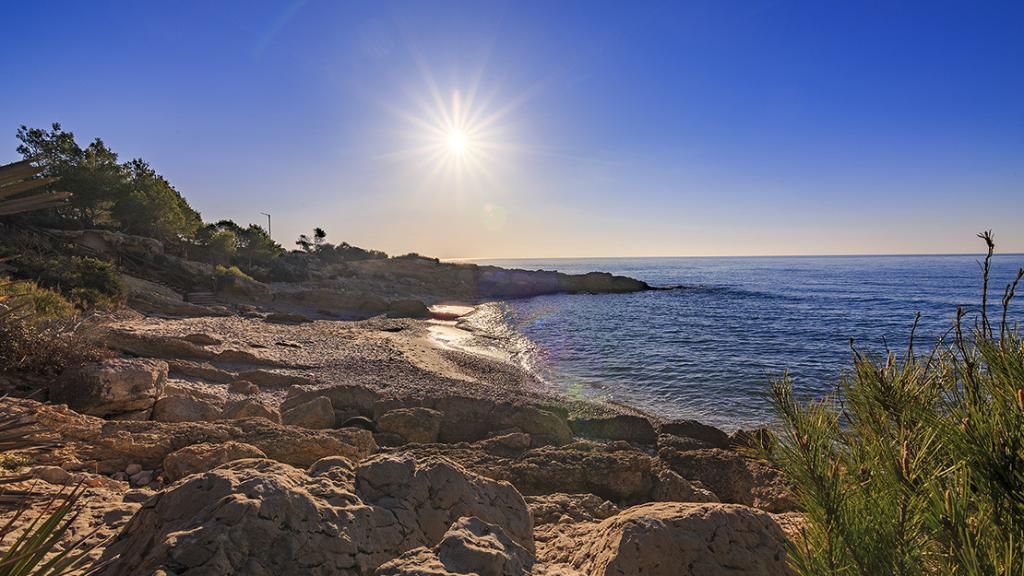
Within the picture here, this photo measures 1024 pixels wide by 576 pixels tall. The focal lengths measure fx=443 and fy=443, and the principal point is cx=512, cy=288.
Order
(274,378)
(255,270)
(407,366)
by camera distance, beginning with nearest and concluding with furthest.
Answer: (274,378), (407,366), (255,270)

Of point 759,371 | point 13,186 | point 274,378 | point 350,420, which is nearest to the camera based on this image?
point 13,186

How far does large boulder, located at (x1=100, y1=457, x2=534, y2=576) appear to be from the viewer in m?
2.39

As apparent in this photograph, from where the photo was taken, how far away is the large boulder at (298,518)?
7.83 ft

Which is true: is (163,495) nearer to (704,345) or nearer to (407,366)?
(407,366)

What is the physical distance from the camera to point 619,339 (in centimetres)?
2548

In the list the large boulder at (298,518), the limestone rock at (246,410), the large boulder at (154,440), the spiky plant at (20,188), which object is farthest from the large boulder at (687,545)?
the limestone rock at (246,410)

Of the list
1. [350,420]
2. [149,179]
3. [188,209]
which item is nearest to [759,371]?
[350,420]

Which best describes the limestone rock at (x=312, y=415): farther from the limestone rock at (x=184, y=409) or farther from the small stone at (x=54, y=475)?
the small stone at (x=54, y=475)

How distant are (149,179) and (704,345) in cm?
4560

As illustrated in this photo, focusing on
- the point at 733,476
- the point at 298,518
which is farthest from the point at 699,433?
the point at 298,518

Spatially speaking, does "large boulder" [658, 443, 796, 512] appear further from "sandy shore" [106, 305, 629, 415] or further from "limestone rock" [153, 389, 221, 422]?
"limestone rock" [153, 389, 221, 422]

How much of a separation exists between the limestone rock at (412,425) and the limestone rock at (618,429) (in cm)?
304

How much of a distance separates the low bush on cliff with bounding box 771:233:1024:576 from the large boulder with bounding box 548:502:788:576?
4.13 feet

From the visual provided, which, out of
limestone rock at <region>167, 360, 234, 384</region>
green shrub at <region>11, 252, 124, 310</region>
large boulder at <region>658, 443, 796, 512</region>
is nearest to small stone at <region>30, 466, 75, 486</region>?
limestone rock at <region>167, 360, 234, 384</region>
